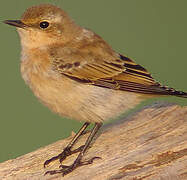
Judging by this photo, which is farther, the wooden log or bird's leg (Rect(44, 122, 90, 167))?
bird's leg (Rect(44, 122, 90, 167))

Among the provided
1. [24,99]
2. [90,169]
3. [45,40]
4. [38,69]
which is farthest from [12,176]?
[24,99]

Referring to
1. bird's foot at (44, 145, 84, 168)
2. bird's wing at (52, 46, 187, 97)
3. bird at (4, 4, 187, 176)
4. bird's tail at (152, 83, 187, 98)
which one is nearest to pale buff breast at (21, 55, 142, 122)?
bird at (4, 4, 187, 176)

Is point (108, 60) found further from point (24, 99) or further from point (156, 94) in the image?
point (24, 99)

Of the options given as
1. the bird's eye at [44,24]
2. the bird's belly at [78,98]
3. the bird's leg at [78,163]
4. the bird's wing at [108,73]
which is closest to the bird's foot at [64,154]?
the bird's leg at [78,163]

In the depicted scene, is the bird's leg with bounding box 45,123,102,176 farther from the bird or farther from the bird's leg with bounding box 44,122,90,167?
the bird's leg with bounding box 44,122,90,167

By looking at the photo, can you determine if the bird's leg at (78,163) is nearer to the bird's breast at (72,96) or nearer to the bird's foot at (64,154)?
the bird's foot at (64,154)

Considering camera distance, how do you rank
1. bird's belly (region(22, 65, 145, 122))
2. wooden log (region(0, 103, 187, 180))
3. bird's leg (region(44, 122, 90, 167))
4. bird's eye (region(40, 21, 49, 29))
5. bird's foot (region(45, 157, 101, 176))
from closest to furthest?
wooden log (region(0, 103, 187, 180)) < bird's foot (region(45, 157, 101, 176)) < bird's belly (region(22, 65, 145, 122)) < bird's leg (region(44, 122, 90, 167)) < bird's eye (region(40, 21, 49, 29))

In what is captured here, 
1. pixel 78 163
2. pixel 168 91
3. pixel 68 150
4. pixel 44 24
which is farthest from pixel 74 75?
pixel 168 91
